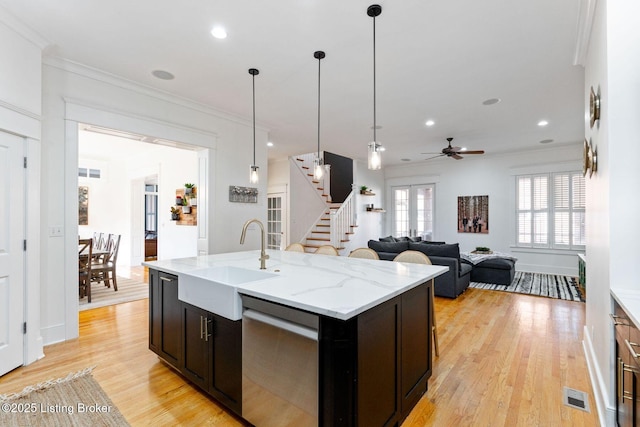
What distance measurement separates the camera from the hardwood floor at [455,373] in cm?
200

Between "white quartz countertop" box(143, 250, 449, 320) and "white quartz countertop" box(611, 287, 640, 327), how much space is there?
96cm

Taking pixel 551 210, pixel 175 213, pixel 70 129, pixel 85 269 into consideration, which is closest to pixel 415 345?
pixel 70 129

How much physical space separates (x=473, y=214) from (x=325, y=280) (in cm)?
717

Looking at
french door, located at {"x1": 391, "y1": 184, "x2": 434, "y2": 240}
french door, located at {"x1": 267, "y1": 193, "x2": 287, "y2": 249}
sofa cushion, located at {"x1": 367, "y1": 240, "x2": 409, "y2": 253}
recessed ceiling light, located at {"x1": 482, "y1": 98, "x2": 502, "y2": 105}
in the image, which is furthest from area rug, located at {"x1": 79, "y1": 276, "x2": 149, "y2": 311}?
french door, located at {"x1": 391, "y1": 184, "x2": 434, "y2": 240}

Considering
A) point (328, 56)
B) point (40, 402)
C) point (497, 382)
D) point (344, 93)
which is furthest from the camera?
point (344, 93)

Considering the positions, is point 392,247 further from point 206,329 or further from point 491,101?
point 206,329

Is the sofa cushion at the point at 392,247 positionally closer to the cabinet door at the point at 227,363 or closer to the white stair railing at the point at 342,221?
the white stair railing at the point at 342,221

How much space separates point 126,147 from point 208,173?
13.0ft

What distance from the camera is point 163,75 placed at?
341 cm

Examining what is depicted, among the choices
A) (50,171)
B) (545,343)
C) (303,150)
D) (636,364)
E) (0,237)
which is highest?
(303,150)

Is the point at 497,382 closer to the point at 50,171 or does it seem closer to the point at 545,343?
the point at 545,343

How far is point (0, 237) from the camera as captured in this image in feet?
8.09

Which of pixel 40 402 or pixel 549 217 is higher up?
pixel 549 217

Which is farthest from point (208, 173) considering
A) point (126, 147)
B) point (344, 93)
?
point (126, 147)
